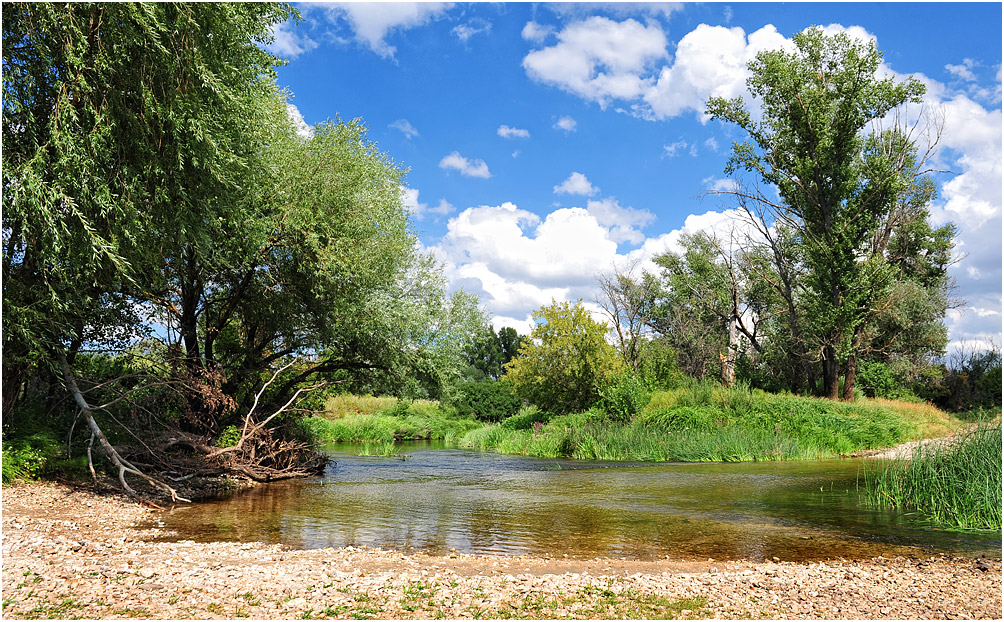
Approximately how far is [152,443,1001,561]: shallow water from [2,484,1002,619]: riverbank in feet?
2.85

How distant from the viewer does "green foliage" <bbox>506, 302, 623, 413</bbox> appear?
31.9 m

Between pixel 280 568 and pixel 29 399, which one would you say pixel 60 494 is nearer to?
pixel 29 399

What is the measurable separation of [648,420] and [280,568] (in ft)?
67.4

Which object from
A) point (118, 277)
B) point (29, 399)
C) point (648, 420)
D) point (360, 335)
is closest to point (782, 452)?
point (648, 420)

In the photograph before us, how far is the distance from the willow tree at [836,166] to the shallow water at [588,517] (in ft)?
56.4

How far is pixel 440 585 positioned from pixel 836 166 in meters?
32.8

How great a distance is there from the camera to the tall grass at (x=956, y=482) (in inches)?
376

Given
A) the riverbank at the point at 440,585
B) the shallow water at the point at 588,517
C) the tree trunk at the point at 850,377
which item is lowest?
the shallow water at the point at 588,517

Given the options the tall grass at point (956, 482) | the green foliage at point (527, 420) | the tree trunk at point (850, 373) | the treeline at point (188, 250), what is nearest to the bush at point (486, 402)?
the green foliage at point (527, 420)

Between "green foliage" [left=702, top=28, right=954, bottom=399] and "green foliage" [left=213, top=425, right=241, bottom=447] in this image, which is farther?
"green foliage" [left=702, top=28, right=954, bottom=399]

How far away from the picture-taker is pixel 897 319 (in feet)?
125

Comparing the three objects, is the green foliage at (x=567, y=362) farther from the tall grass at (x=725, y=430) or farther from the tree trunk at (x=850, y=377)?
the tree trunk at (x=850, y=377)

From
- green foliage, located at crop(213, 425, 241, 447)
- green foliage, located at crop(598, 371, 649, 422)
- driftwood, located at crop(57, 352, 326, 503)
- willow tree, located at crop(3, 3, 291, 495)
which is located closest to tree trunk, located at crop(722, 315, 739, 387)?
green foliage, located at crop(598, 371, 649, 422)

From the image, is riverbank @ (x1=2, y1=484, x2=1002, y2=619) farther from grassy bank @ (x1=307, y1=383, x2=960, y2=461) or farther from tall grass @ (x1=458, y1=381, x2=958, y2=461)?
tall grass @ (x1=458, y1=381, x2=958, y2=461)
